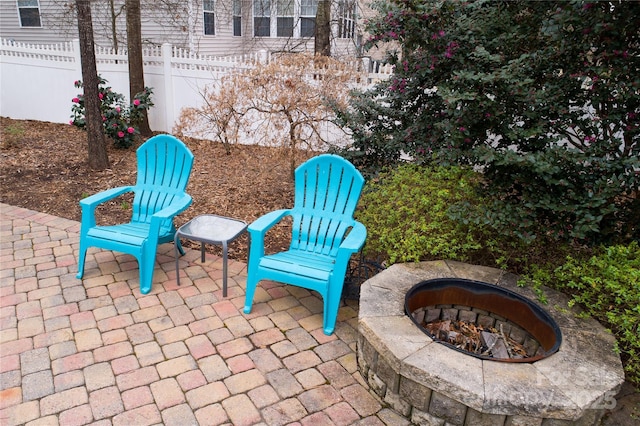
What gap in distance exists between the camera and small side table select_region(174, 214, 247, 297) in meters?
3.12

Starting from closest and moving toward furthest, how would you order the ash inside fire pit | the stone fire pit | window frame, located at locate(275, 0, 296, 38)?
the stone fire pit, the ash inside fire pit, window frame, located at locate(275, 0, 296, 38)

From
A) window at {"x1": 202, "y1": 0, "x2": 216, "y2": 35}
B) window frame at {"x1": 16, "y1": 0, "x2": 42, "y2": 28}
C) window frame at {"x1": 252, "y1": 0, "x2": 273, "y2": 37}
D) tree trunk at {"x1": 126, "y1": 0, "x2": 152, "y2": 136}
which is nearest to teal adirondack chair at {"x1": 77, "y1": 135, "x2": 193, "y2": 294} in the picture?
tree trunk at {"x1": 126, "y1": 0, "x2": 152, "y2": 136}

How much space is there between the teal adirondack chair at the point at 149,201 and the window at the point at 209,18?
9078mm

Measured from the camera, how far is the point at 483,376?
6.47 ft

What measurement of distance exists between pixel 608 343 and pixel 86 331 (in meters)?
2.96

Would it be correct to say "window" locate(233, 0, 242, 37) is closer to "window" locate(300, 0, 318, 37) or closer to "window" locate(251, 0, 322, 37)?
"window" locate(251, 0, 322, 37)

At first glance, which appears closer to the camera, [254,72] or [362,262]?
[362,262]

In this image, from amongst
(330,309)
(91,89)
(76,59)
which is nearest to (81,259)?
(330,309)

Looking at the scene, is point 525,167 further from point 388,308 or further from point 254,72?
point 254,72

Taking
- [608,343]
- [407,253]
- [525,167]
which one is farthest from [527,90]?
[608,343]

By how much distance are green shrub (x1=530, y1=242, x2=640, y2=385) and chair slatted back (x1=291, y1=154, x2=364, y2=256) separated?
1.32 m

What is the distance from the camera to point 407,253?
2.96 meters

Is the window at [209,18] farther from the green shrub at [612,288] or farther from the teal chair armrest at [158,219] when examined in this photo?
the green shrub at [612,288]

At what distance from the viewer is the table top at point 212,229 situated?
3.16 metres
